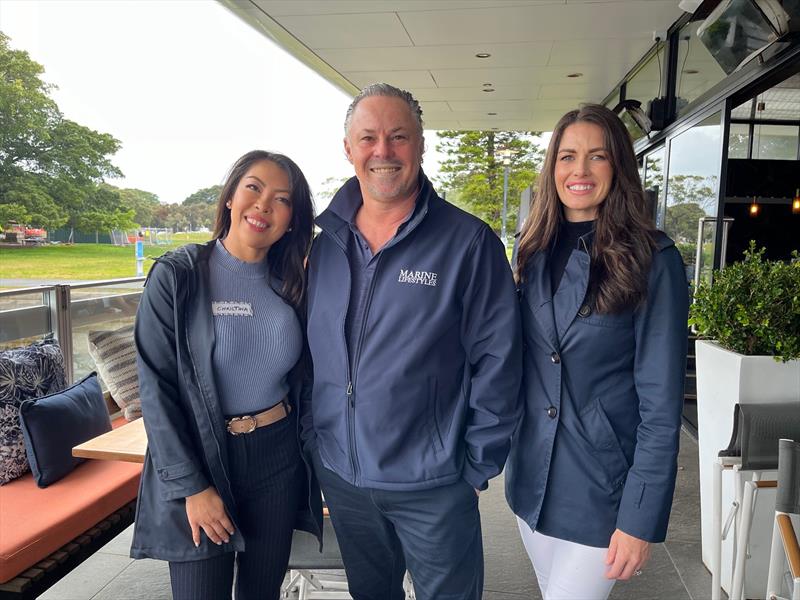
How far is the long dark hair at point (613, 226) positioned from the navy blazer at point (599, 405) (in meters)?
0.03

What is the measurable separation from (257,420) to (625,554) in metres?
0.97

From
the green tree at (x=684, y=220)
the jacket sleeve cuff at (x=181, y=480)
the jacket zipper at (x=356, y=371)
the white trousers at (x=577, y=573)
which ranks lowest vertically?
the white trousers at (x=577, y=573)

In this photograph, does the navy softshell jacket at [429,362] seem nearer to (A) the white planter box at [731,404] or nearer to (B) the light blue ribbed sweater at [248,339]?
(B) the light blue ribbed sweater at [248,339]

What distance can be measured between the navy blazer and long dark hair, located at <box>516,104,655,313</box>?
0.03 meters

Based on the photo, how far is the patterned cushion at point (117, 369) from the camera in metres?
3.24

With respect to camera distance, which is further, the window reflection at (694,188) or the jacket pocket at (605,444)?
the window reflection at (694,188)

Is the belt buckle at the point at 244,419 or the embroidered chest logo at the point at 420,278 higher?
the embroidered chest logo at the point at 420,278

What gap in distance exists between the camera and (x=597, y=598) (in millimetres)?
1456

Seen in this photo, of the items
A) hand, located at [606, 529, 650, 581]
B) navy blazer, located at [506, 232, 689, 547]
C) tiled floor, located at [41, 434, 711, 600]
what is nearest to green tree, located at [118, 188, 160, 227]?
tiled floor, located at [41, 434, 711, 600]

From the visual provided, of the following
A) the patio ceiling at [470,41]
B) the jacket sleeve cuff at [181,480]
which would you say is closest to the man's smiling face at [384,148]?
the jacket sleeve cuff at [181,480]

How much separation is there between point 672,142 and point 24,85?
916 cm

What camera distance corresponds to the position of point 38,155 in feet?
27.2

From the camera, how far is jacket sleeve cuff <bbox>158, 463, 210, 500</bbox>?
1.46 m

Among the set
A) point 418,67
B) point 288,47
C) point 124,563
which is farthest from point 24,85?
point 124,563
